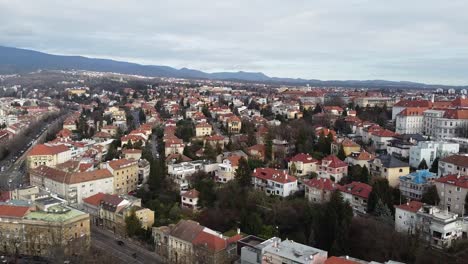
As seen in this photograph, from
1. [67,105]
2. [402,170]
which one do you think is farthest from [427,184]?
[67,105]

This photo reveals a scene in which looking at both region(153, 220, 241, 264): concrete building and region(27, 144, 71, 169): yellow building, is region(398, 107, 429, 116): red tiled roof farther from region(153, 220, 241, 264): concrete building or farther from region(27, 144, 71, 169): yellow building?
region(27, 144, 71, 169): yellow building

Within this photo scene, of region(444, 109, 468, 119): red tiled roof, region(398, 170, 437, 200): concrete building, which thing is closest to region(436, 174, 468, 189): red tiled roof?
region(398, 170, 437, 200): concrete building

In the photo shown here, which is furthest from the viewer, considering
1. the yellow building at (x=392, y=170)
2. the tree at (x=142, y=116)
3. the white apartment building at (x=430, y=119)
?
the tree at (x=142, y=116)

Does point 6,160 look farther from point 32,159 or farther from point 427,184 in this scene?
point 427,184

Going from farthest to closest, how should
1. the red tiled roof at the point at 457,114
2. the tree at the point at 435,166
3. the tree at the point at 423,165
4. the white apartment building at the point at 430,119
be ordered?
the white apartment building at the point at 430,119, the red tiled roof at the point at 457,114, the tree at the point at 423,165, the tree at the point at 435,166

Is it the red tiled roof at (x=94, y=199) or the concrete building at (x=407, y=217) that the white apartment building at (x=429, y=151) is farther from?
the red tiled roof at (x=94, y=199)

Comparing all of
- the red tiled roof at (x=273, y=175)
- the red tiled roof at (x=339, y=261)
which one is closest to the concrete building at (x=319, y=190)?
the red tiled roof at (x=273, y=175)
